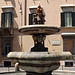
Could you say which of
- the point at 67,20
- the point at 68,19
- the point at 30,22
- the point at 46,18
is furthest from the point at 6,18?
the point at 68,19

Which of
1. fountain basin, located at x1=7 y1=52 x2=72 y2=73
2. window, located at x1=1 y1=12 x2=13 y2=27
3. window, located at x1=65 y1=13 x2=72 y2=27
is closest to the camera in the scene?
fountain basin, located at x1=7 y1=52 x2=72 y2=73

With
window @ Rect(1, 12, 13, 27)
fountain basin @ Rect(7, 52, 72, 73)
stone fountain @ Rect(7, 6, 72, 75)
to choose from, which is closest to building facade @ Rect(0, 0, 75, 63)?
window @ Rect(1, 12, 13, 27)

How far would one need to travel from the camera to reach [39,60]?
7.61 metres

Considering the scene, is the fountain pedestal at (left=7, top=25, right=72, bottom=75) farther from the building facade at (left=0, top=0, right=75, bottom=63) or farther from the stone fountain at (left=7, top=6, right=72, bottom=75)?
the building facade at (left=0, top=0, right=75, bottom=63)

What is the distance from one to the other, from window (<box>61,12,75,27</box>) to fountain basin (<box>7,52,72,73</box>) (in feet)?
49.1

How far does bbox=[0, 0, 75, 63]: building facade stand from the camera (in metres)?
22.6

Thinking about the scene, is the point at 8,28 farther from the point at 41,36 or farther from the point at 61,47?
the point at 41,36

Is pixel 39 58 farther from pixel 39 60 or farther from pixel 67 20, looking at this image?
pixel 67 20

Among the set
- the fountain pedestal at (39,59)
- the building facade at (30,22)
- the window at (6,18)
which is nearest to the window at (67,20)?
the building facade at (30,22)

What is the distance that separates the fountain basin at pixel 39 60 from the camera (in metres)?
7.56

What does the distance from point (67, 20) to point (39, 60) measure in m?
16.0

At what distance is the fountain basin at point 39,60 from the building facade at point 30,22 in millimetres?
14477

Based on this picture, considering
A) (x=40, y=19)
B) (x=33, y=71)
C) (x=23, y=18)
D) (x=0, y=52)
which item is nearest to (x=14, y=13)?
(x=23, y=18)

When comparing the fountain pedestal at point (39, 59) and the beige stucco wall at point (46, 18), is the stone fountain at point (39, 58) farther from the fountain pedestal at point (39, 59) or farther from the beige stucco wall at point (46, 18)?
the beige stucco wall at point (46, 18)
